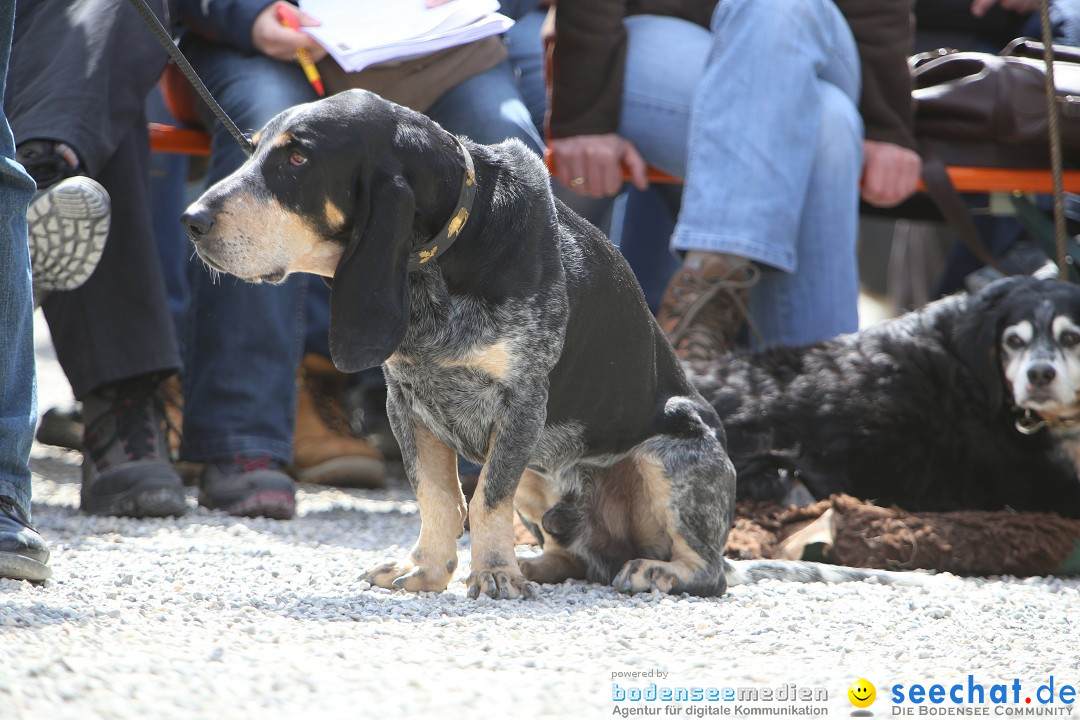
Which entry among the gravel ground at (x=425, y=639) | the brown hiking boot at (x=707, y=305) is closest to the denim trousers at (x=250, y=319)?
the gravel ground at (x=425, y=639)

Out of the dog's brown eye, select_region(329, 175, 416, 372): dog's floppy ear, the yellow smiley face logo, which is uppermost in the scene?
select_region(329, 175, 416, 372): dog's floppy ear

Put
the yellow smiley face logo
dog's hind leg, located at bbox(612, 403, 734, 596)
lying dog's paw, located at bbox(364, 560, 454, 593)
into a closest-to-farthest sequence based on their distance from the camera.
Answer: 1. the yellow smiley face logo
2. lying dog's paw, located at bbox(364, 560, 454, 593)
3. dog's hind leg, located at bbox(612, 403, 734, 596)

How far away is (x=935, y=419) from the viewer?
3.63m

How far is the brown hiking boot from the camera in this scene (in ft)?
12.9

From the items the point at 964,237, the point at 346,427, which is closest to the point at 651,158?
the point at 964,237

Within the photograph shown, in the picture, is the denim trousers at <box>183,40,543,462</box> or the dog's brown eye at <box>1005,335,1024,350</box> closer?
the dog's brown eye at <box>1005,335,1024,350</box>

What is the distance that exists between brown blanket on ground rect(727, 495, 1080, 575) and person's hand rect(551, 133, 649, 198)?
1517mm

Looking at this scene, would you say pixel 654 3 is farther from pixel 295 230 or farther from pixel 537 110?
pixel 295 230

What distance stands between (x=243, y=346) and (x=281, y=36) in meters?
0.96

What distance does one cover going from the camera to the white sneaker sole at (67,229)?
298cm

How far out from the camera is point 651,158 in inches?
176

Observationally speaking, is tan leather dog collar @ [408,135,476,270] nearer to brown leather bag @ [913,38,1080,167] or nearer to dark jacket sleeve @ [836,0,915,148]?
dark jacket sleeve @ [836,0,915,148]

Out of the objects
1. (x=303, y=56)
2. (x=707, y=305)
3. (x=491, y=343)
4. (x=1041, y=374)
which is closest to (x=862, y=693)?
(x=491, y=343)

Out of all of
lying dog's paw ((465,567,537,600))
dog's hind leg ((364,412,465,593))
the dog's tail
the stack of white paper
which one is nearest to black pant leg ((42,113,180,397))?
the stack of white paper
